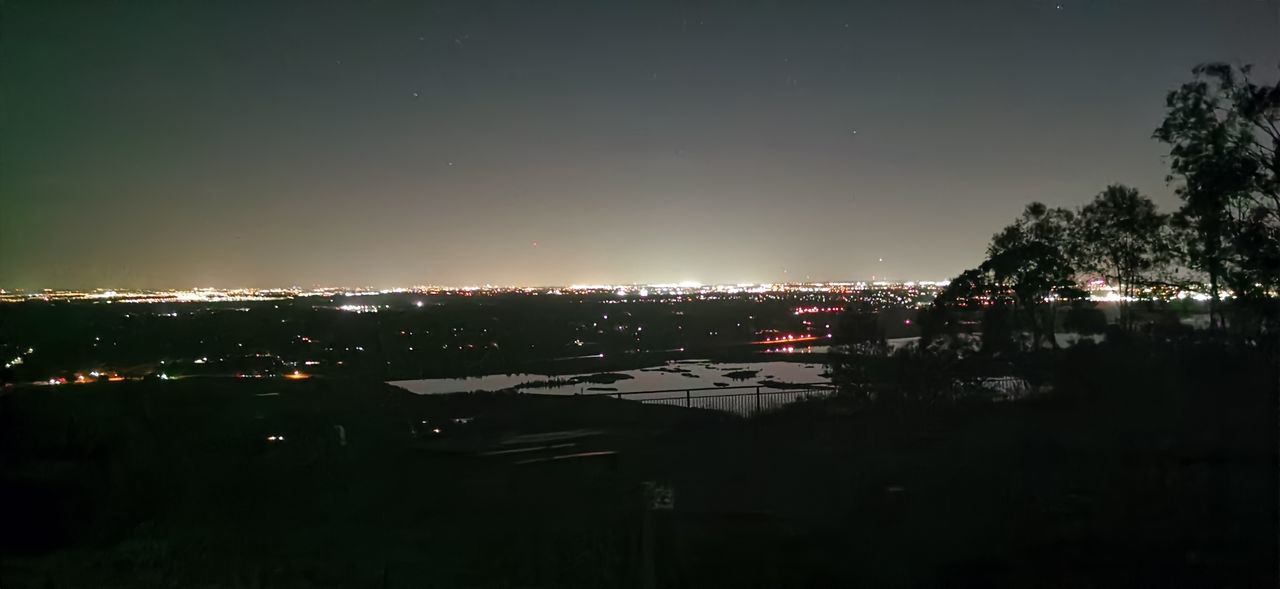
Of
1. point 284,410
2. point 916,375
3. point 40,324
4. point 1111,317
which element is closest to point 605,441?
point 284,410

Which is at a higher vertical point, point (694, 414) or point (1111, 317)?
point (1111, 317)

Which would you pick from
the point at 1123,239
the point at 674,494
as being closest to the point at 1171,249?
the point at 1123,239

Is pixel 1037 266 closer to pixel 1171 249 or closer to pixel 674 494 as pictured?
pixel 1171 249

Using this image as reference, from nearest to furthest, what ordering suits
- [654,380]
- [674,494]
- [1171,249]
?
[674,494] → [1171,249] → [654,380]

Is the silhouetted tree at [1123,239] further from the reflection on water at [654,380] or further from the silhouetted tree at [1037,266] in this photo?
the reflection on water at [654,380]

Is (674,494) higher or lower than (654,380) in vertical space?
higher

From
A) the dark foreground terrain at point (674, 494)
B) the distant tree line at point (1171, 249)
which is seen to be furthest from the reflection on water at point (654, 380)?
the dark foreground terrain at point (674, 494)

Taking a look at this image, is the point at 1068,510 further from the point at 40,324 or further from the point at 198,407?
the point at 40,324

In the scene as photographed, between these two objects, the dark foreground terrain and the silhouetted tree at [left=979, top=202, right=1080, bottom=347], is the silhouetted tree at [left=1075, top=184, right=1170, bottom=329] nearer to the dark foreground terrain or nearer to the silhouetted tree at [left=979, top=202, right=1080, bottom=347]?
the silhouetted tree at [left=979, top=202, right=1080, bottom=347]
